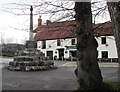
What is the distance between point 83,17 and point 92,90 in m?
2.41

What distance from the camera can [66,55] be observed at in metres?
51.3

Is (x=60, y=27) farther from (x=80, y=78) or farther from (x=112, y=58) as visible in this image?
(x=112, y=58)

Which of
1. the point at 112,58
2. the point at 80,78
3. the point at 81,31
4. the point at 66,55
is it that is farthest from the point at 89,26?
the point at 66,55

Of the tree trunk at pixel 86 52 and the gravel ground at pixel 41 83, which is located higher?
the tree trunk at pixel 86 52

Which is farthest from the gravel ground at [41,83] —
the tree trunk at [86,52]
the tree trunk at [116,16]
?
the tree trunk at [116,16]

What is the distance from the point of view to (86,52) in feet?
28.7

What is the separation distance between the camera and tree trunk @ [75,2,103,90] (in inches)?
341

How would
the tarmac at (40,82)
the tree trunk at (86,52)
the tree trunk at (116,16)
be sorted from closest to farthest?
the tree trunk at (116,16), the tree trunk at (86,52), the tarmac at (40,82)

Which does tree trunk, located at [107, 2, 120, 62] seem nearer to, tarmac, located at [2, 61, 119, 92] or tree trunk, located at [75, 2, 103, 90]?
tree trunk, located at [75, 2, 103, 90]

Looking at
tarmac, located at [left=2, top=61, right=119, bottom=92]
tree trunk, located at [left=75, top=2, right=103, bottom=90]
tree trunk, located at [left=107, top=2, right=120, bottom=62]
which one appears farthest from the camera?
tarmac, located at [left=2, top=61, right=119, bottom=92]

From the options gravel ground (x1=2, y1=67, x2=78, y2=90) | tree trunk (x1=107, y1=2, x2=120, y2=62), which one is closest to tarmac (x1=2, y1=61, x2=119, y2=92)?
gravel ground (x1=2, y1=67, x2=78, y2=90)

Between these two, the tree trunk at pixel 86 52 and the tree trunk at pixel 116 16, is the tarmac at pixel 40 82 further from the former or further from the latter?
the tree trunk at pixel 116 16

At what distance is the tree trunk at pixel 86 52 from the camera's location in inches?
341

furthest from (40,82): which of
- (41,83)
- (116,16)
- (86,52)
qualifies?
(116,16)
